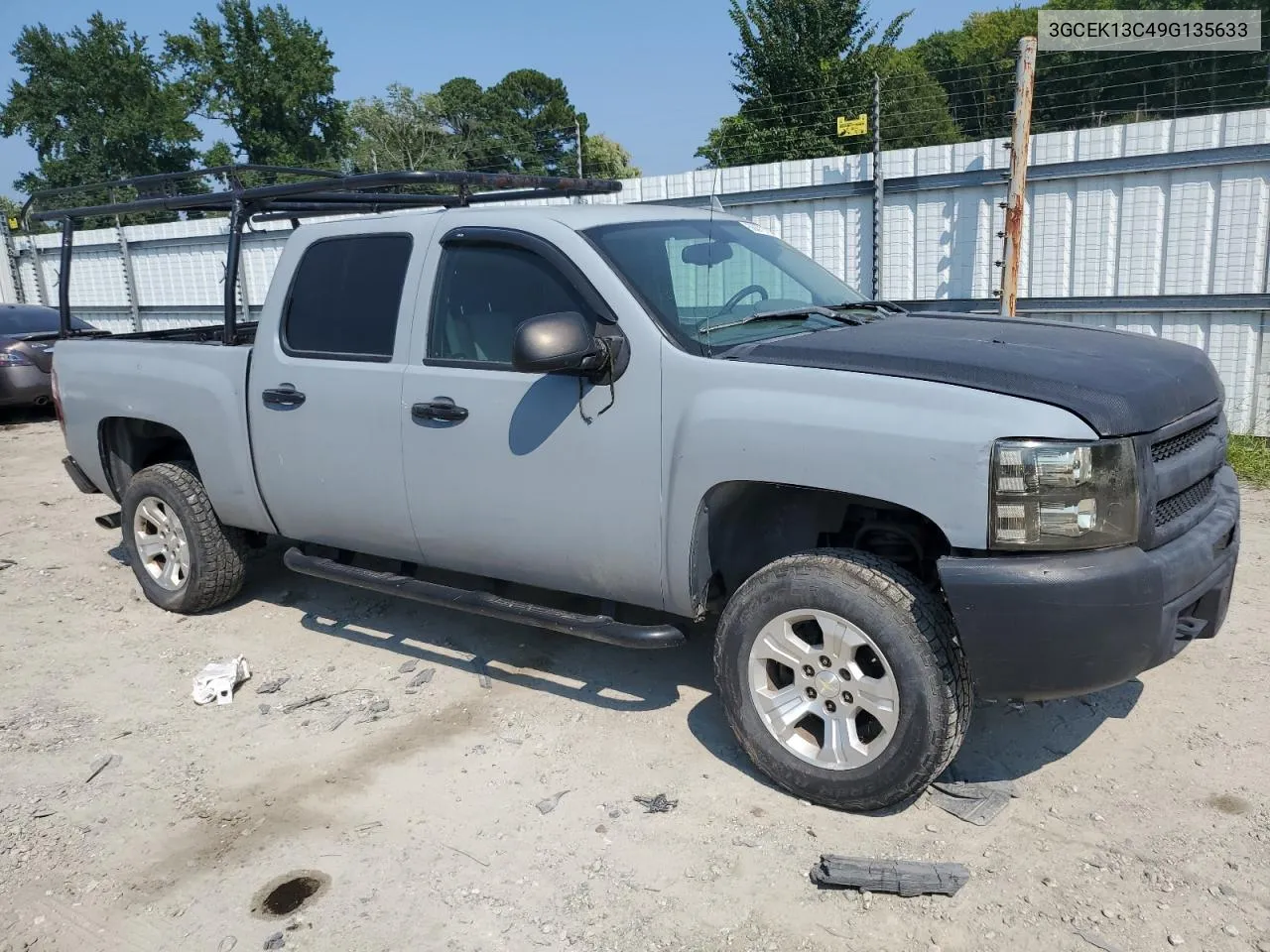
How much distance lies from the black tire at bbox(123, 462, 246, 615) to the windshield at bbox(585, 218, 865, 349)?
9.05 ft

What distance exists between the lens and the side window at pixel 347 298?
14.3ft

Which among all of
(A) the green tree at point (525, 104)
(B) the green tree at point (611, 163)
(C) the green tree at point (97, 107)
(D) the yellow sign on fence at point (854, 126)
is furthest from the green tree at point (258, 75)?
(D) the yellow sign on fence at point (854, 126)

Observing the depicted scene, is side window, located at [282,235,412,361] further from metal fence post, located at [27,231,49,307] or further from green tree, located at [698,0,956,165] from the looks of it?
metal fence post, located at [27,231,49,307]

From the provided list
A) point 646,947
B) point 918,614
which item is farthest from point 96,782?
point 918,614

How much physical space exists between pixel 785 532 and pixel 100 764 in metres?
2.84

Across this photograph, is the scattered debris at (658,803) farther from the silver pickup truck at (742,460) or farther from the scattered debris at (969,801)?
the scattered debris at (969,801)

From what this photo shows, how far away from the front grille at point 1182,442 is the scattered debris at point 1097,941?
47.6 inches

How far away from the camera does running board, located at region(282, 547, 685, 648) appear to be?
3.74m

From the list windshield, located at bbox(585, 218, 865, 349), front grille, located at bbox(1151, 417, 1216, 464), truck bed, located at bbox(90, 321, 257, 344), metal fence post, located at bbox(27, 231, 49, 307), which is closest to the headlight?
front grille, located at bbox(1151, 417, 1216, 464)

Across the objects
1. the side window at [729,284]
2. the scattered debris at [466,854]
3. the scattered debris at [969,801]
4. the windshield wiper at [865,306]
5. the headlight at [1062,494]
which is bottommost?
the scattered debris at [969,801]

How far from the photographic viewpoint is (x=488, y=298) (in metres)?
4.09

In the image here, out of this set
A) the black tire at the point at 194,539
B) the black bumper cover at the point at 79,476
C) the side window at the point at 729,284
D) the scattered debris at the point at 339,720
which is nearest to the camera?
the side window at the point at 729,284

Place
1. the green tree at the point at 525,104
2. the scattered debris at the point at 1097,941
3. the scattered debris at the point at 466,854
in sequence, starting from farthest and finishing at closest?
1. the green tree at the point at 525,104
2. the scattered debris at the point at 466,854
3. the scattered debris at the point at 1097,941

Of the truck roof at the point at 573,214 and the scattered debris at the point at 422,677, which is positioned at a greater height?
the truck roof at the point at 573,214
